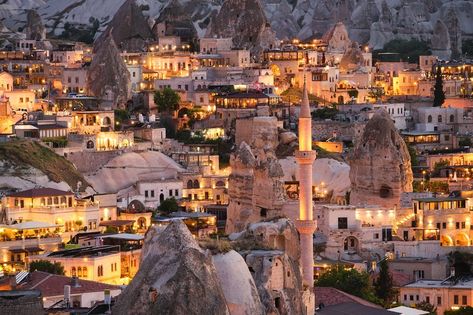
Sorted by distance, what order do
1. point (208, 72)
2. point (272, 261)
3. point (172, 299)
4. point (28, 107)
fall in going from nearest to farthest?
point (172, 299)
point (272, 261)
point (28, 107)
point (208, 72)

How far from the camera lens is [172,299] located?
36188 mm

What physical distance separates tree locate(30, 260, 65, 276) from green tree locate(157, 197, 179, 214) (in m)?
18.7

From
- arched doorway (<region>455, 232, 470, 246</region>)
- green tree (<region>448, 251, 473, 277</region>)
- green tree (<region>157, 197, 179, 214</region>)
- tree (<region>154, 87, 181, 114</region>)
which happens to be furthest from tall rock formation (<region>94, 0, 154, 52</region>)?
green tree (<region>448, 251, 473, 277</region>)

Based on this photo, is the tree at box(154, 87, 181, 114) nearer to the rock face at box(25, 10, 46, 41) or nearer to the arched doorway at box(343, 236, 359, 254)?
→ the arched doorway at box(343, 236, 359, 254)

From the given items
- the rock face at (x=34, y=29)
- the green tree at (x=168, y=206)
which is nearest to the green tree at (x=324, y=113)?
the green tree at (x=168, y=206)

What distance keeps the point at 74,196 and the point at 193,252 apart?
3991 centimetres

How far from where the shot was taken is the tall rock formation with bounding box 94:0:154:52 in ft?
414

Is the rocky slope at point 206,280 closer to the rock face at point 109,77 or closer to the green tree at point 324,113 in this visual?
the green tree at point 324,113

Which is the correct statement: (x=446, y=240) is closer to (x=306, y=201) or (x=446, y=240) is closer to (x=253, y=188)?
(x=253, y=188)

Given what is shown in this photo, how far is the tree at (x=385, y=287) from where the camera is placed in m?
65.3

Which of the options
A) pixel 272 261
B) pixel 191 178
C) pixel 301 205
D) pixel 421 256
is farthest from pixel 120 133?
pixel 272 261

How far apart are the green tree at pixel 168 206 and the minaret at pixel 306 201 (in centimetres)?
2103

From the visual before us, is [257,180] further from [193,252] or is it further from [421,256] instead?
[193,252]

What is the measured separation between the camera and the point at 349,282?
65.2 m
